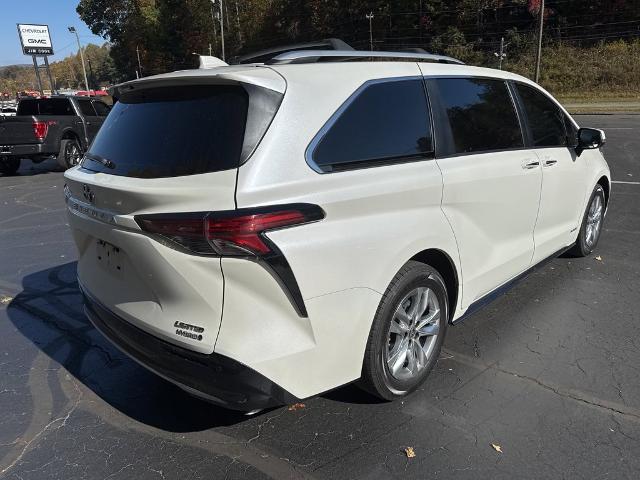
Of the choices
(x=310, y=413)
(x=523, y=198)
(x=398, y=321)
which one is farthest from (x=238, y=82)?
(x=523, y=198)

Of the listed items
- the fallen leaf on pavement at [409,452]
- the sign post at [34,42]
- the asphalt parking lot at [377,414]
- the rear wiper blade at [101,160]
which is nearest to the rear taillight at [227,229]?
the rear wiper blade at [101,160]

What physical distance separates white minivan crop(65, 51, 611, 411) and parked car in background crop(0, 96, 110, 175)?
34.9 feet

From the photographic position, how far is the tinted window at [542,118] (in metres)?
4.05

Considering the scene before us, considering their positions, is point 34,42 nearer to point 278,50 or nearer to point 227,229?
point 278,50

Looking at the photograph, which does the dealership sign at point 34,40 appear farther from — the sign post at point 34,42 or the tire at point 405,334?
the tire at point 405,334

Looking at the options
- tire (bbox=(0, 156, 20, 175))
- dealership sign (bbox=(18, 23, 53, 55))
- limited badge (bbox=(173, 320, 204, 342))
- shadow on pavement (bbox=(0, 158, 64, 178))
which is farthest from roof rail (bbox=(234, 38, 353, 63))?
dealership sign (bbox=(18, 23, 53, 55))

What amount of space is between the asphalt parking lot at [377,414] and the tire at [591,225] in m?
0.94

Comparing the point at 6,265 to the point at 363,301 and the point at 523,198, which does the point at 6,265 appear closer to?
the point at 363,301

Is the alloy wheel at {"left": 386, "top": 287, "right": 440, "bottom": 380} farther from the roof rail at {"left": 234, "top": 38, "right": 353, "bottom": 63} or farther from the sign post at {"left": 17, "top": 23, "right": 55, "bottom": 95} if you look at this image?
the sign post at {"left": 17, "top": 23, "right": 55, "bottom": 95}

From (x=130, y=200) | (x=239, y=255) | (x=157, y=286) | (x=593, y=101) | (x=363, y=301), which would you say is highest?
(x=130, y=200)

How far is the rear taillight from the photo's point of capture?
2.12 meters

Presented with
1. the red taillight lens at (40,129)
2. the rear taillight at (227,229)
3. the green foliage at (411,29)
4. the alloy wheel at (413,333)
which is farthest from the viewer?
the green foliage at (411,29)

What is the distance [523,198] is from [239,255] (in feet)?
8.12

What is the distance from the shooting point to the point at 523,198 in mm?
3791
